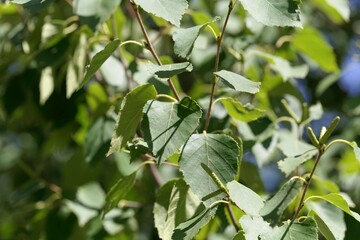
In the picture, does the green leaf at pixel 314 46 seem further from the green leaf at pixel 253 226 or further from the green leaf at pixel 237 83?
the green leaf at pixel 253 226

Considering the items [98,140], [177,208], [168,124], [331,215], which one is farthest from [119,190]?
[331,215]

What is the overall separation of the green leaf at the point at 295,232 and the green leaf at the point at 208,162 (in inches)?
4.1

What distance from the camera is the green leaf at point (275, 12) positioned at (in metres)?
1.24

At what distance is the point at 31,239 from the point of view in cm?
204

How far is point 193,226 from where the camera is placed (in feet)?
3.93

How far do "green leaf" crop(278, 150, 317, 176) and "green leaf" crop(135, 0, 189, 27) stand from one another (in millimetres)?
355

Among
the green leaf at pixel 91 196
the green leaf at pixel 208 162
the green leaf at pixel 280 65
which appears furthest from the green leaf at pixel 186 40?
the green leaf at pixel 91 196

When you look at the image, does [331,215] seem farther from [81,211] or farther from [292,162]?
[81,211]

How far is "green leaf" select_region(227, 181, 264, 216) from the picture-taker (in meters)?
1.18

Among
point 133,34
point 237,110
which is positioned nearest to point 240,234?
point 237,110

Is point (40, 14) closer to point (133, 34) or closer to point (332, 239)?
point (133, 34)

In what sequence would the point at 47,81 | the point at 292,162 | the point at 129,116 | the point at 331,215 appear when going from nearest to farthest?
the point at 129,116, the point at 292,162, the point at 331,215, the point at 47,81

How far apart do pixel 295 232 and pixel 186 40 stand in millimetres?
368

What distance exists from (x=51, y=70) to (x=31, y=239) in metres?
0.48
